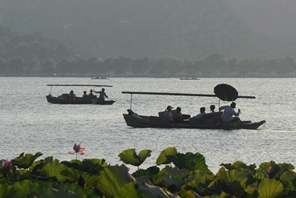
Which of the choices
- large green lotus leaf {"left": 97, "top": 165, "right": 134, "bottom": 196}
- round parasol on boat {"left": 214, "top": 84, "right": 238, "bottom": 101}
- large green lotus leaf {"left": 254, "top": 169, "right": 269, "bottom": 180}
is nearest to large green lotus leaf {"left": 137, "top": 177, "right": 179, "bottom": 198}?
large green lotus leaf {"left": 97, "top": 165, "right": 134, "bottom": 196}

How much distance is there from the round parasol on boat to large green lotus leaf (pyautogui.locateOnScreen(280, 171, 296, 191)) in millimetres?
35763

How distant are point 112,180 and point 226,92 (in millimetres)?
38458

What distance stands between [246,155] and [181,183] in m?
32.0

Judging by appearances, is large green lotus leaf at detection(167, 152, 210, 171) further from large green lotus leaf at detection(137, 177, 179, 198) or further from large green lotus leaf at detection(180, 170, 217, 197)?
large green lotus leaf at detection(137, 177, 179, 198)

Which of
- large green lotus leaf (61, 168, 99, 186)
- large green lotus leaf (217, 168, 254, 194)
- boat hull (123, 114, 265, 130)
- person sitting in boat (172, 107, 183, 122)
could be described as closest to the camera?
large green lotus leaf (217, 168, 254, 194)

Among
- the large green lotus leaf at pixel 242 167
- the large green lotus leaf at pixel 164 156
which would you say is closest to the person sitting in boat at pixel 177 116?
the large green lotus leaf at pixel 242 167

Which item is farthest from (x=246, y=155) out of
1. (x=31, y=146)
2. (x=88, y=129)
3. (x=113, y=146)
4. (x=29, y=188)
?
(x=29, y=188)

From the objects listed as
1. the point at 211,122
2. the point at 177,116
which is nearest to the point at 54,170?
the point at 211,122

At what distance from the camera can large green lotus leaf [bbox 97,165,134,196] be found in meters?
5.60

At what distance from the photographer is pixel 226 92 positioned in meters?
43.7

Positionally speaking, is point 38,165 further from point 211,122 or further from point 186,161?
point 211,122

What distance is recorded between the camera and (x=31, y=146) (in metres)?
42.6

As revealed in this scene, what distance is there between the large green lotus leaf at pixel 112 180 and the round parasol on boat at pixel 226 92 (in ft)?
123

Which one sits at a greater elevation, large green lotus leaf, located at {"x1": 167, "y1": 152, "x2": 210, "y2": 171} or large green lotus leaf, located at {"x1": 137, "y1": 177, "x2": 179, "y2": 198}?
large green lotus leaf, located at {"x1": 137, "y1": 177, "x2": 179, "y2": 198}
